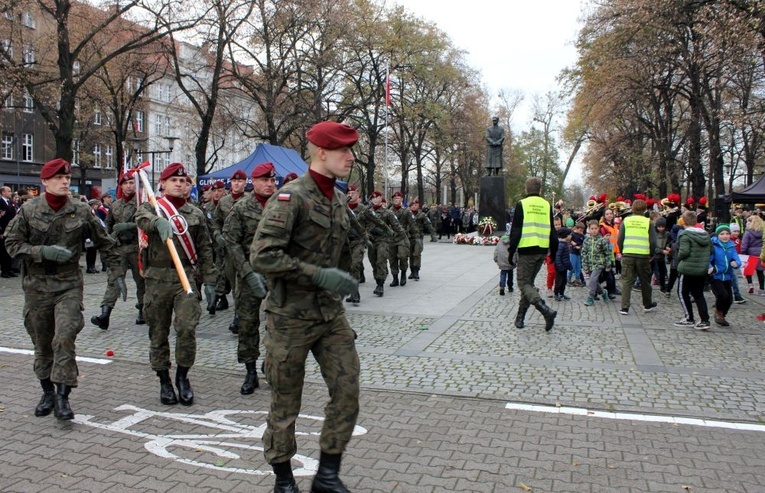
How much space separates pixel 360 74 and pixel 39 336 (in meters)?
30.8

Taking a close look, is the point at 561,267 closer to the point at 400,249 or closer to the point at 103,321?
the point at 400,249

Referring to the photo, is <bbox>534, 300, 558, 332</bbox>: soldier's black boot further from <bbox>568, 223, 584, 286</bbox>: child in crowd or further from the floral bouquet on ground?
the floral bouquet on ground

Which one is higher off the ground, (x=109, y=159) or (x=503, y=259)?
(x=109, y=159)

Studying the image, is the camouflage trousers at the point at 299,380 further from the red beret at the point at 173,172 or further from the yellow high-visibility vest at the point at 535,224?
the yellow high-visibility vest at the point at 535,224

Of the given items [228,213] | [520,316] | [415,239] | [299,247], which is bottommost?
[520,316]

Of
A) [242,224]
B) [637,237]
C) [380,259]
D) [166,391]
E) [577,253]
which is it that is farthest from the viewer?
[577,253]

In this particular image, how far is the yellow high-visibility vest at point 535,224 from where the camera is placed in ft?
27.3

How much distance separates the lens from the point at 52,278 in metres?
4.92

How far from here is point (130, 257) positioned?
8992 mm

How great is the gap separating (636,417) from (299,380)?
2900 millimetres

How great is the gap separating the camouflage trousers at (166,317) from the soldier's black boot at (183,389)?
8 cm

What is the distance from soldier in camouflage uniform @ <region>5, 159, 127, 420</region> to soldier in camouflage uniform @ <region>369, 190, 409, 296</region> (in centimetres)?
692

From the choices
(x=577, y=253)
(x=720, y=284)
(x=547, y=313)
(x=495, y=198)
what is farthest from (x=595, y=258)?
(x=495, y=198)

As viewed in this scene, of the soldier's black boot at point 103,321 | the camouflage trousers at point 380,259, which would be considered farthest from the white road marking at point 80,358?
the camouflage trousers at point 380,259
